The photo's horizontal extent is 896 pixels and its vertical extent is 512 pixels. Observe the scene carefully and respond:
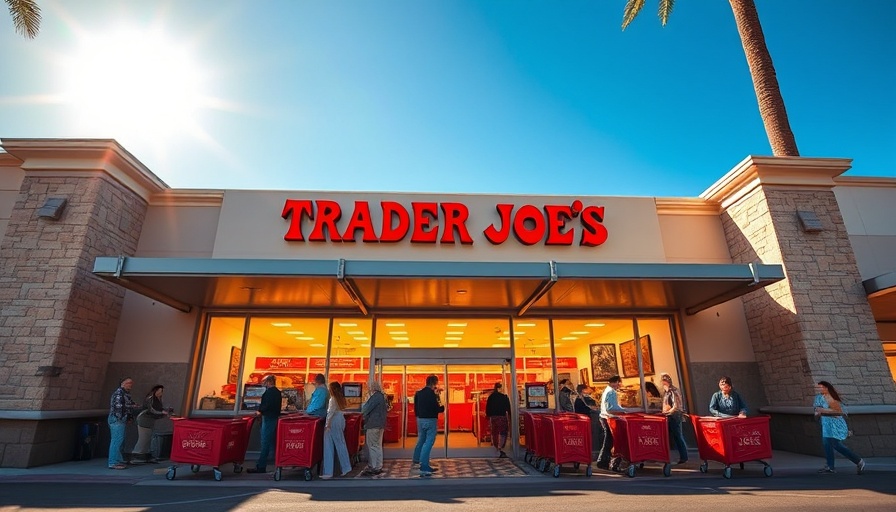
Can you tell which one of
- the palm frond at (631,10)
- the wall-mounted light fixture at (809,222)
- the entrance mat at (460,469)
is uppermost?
the palm frond at (631,10)

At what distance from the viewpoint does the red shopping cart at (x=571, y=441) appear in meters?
7.73

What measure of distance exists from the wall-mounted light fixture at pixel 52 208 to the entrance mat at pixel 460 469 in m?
8.68

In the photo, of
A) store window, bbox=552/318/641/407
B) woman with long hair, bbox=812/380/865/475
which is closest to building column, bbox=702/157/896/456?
woman with long hair, bbox=812/380/865/475

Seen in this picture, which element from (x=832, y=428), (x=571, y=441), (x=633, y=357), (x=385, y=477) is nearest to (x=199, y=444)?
(x=385, y=477)

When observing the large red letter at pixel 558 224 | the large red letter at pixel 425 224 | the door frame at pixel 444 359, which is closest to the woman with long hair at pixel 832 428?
the door frame at pixel 444 359

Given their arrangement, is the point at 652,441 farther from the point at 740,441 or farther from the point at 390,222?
the point at 390,222

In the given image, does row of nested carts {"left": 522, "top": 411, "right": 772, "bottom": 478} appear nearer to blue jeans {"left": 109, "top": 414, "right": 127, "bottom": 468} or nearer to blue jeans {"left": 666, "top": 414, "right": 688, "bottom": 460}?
blue jeans {"left": 666, "top": 414, "right": 688, "bottom": 460}

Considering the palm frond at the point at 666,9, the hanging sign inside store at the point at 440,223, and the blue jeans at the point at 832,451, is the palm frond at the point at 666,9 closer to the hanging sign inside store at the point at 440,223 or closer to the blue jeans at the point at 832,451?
the hanging sign inside store at the point at 440,223

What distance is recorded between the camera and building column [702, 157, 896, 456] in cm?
964

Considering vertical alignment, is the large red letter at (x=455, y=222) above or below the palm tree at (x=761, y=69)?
below

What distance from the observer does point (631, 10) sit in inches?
547

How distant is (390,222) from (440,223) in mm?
1299

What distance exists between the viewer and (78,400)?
9.64 m

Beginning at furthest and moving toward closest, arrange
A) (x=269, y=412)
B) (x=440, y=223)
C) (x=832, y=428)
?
1. (x=440, y=223)
2. (x=269, y=412)
3. (x=832, y=428)
